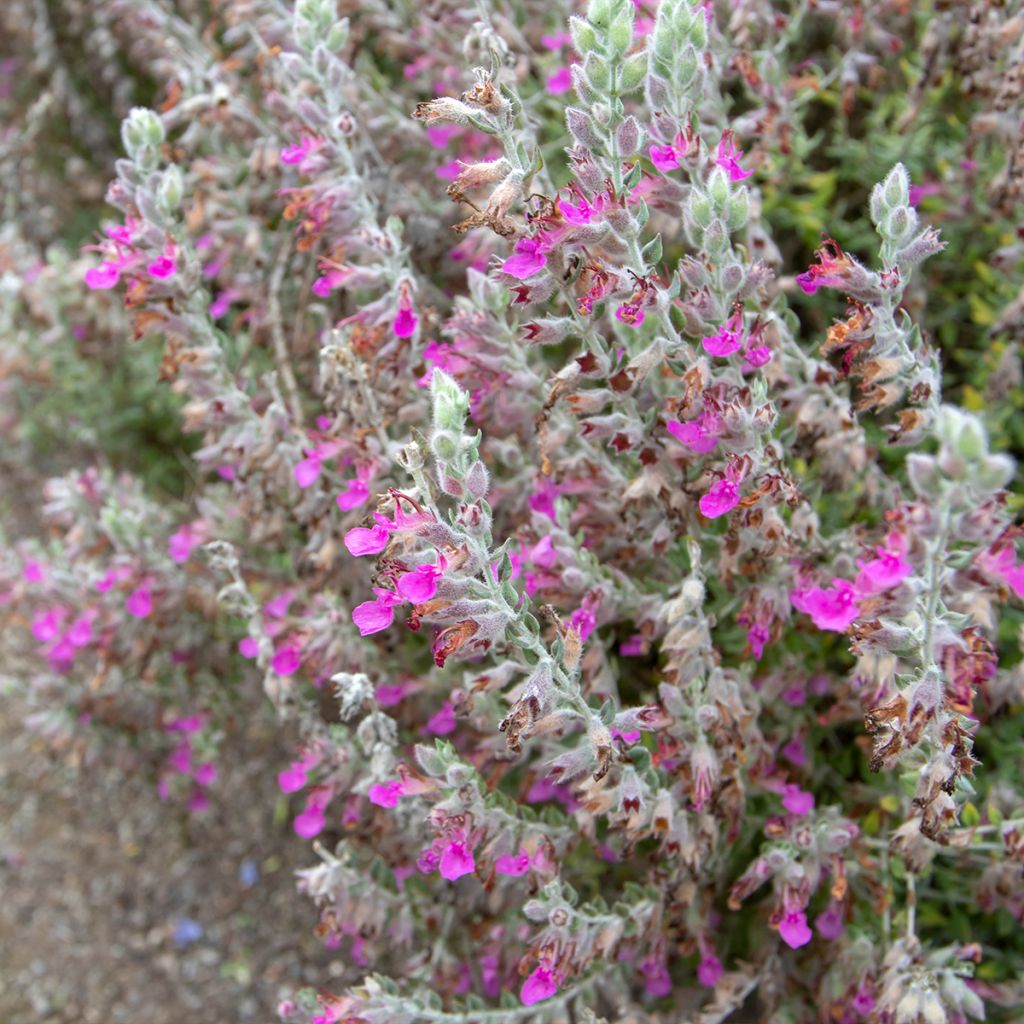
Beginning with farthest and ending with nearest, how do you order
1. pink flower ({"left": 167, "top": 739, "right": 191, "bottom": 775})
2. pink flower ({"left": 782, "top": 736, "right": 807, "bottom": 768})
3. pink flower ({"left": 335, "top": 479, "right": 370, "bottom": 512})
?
pink flower ({"left": 167, "top": 739, "right": 191, "bottom": 775})
pink flower ({"left": 782, "top": 736, "right": 807, "bottom": 768})
pink flower ({"left": 335, "top": 479, "right": 370, "bottom": 512})

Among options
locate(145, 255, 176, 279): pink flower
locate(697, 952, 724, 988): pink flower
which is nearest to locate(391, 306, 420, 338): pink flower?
locate(145, 255, 176, 279): pink flower

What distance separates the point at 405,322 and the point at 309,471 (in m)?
0.41

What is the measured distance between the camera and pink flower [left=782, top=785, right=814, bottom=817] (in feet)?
7.63

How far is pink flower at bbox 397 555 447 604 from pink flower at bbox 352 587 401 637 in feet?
0.13

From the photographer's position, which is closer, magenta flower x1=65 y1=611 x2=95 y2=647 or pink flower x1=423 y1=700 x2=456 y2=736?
pink flower x1=423 y1=700 x2=456 y2=736

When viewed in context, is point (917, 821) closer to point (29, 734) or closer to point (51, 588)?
point (51, 588)

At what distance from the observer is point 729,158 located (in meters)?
1.97

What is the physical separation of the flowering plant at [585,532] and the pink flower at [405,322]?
0.02 m

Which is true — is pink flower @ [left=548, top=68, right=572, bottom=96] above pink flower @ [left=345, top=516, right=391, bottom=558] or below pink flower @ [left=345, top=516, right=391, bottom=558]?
above

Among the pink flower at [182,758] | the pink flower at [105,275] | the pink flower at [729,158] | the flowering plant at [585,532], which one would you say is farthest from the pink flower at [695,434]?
the pink flower at [182,758]

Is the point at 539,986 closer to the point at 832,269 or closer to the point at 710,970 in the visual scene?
the point at 710,970

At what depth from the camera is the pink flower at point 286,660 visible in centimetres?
247

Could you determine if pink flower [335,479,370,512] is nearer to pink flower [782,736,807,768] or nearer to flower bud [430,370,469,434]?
flower bud [430,370,469,434]

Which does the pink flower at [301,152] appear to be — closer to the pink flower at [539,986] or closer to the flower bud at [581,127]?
the flower bud at [581,127]
